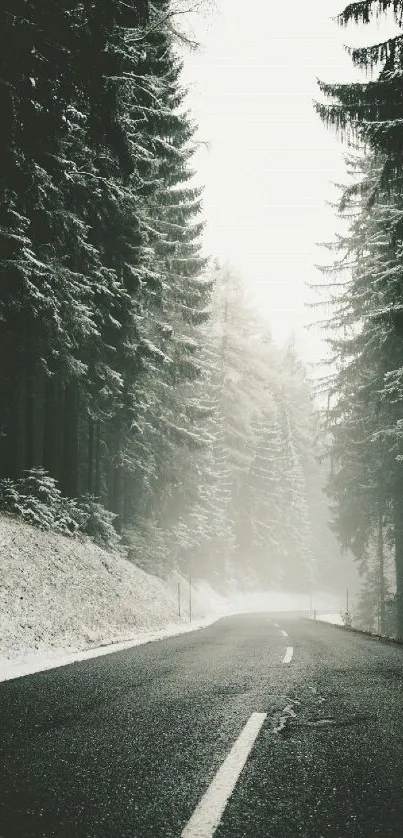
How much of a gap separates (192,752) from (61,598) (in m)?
9.16

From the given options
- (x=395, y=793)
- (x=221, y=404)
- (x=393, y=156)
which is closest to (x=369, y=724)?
(x=395, y=793)

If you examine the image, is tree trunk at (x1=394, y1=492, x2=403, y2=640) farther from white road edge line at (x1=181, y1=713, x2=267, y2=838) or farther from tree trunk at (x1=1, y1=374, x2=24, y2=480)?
white road edge line at (x1=181, y1=713, x2=267, y2=838)

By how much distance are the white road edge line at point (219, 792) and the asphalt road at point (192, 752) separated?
4cm

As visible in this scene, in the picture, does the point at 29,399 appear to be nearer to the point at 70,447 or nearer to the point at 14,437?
the point at 14,437

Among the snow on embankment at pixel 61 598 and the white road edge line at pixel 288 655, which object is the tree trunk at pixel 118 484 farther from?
the white road edge line at pixel 288 655

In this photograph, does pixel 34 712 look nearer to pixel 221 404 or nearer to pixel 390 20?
pixel 390 20

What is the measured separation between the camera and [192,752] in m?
3.76

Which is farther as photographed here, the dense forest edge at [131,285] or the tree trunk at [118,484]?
the tree trunk at [118,484]

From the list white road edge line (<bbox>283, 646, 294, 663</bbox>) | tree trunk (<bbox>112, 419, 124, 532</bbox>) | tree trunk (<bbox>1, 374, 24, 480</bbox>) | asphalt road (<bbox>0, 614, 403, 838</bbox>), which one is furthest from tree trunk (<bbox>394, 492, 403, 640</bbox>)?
asphalt road (<bbox>0, 614, 403, 838</bbox>)

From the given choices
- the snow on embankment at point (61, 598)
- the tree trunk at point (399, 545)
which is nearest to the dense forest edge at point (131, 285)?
the tree trunk at point (399, 545)

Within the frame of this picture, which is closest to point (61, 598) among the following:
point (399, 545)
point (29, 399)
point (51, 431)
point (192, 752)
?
point (51, 431)

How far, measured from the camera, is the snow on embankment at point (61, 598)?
9.80 meters

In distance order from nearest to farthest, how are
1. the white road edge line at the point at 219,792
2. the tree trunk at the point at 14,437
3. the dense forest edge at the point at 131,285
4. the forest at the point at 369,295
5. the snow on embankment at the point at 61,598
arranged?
1. the white road edge line at the point at 219,792
2. the dense forest edge at the point at 131,285
3. the snow on embankment at the point at 61,598
4. the forest at the point at 369,295
5. the tree trunk at the point at 14,437

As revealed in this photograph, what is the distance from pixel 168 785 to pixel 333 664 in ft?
19.2
